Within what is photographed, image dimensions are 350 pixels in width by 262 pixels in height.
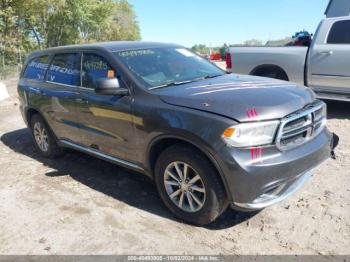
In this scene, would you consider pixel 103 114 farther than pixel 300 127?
Yes

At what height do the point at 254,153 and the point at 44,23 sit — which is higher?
the point at 44,23

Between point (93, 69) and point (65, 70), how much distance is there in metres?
0.72

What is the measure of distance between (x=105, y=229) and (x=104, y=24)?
4132 cm

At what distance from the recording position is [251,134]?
10.3 feet

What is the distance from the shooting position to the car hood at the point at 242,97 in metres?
3.20

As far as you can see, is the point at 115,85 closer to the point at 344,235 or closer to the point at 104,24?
the point at 344,235

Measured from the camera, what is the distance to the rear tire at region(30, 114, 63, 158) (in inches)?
228

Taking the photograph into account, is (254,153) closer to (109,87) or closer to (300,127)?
(300,127)

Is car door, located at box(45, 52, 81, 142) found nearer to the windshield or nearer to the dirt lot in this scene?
the dirt lot

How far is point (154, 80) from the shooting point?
4105 mm

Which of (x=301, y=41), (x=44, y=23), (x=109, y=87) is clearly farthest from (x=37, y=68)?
(x=44, y=23)

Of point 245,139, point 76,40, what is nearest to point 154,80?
point 245,139

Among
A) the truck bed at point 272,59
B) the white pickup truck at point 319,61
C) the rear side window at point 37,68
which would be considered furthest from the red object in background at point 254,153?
the truck bed at point 272,59

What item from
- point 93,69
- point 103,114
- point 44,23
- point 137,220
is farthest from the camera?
point 44,23
